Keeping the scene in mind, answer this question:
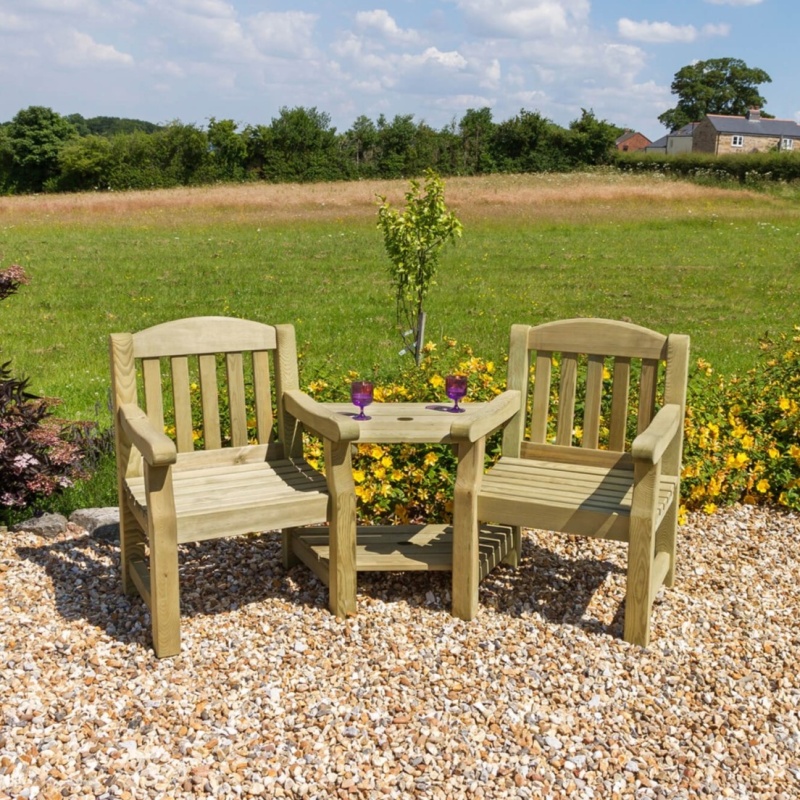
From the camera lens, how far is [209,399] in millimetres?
4051

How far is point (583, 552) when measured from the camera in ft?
14.9

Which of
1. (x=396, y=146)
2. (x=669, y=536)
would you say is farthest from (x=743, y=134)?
(x=669, y=536)

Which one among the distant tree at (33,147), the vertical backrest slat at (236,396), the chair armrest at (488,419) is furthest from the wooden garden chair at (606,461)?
the distant tree at (33,147)

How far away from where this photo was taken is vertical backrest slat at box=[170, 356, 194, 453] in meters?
3.94

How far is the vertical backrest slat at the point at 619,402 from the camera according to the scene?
4.07m

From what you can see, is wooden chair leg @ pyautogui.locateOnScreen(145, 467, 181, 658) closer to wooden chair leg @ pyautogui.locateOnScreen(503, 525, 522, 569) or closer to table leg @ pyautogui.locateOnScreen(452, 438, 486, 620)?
table leg @ pyautogui.locateOnScreen(452, 438, 486, 620)

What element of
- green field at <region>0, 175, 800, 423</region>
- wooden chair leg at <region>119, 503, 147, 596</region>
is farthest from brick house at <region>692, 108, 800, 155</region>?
wooden chair leg at <region>119, 503, 147, 596</region>

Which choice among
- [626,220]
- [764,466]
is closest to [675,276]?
[626,220]

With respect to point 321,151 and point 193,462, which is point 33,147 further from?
point 193,462

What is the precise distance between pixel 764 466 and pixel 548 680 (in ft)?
8.52

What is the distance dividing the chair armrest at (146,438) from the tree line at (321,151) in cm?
3777

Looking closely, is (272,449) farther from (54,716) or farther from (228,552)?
(54,716)

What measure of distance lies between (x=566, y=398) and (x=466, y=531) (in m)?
0.97

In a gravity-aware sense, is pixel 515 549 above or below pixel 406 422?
below
